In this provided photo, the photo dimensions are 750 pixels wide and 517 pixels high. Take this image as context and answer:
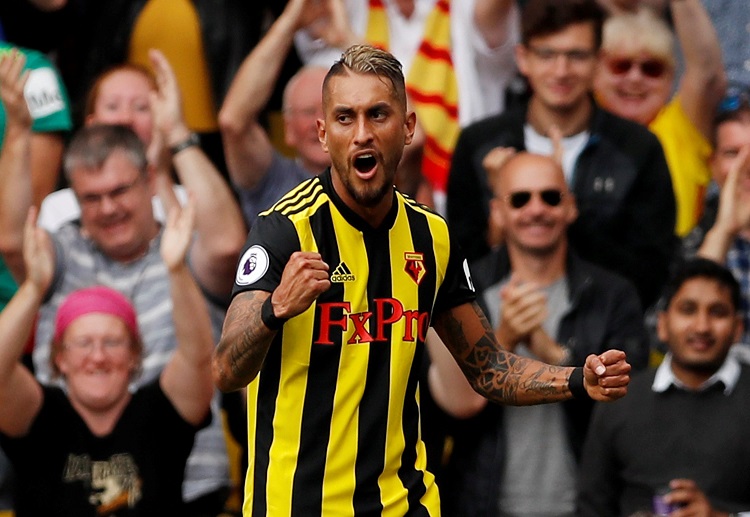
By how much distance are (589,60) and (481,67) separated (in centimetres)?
97

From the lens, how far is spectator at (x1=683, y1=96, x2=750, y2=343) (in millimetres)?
7449

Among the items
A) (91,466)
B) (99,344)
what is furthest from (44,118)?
(91,466)

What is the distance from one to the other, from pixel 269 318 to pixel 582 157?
3.50 meters

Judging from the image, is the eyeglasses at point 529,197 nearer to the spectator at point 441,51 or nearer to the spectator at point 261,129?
the spectator at point 261,129

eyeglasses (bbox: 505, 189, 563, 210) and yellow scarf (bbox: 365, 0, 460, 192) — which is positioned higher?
yellow scarf (bbox: 365, 0, 460, 192)

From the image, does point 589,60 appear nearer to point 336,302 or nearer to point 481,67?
point 481,67

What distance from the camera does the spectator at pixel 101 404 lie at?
653 cm

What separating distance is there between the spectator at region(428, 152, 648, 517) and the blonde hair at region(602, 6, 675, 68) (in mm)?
1466

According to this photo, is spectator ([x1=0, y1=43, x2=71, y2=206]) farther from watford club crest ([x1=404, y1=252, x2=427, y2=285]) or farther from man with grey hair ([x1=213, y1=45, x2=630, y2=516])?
watford club crest ([x1=404, y1=252, x2=427, y2=285])

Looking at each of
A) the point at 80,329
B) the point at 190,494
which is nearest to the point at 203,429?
the point at 190,494

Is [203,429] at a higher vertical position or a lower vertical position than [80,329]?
lower

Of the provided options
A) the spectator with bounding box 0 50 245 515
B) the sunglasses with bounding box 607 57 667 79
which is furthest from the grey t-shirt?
the sunglasses with bounding box 607 57 667 79

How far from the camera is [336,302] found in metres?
4.69

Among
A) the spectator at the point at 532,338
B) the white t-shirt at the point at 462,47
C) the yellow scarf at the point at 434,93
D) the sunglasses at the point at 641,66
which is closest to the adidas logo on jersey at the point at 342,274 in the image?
the spectator at the point at 532,338
